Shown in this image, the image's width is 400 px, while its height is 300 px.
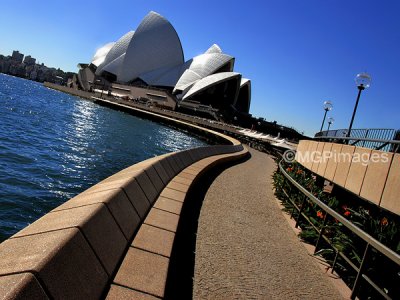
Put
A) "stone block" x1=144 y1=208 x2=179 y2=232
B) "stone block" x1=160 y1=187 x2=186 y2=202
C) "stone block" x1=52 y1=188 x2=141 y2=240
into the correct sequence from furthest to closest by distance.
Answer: "stone block" x1=160 y1=187 x2=186 y2=202, "stone block" x1=144 y1=208 x2=179 y2=232, "stone block" x1=52 y1=188 x2=141 y2=240

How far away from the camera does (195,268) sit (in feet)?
12.6

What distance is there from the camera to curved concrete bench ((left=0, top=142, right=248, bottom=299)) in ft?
6.60

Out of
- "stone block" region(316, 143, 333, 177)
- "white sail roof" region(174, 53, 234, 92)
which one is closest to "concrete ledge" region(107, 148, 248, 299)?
"stone block" region(316, 143, 333, 177)

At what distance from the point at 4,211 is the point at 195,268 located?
485cm

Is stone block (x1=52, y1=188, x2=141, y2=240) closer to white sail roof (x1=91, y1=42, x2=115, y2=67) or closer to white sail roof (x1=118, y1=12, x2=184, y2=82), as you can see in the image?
white sail roof (x1=118, y1=12, x2=184, y2=82)

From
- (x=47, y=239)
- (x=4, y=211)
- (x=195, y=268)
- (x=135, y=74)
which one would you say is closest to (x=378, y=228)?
(x=195, y=268)

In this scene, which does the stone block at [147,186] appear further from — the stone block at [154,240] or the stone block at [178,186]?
the stone block at [154,240]

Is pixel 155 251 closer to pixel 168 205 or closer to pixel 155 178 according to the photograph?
pixel 168 205

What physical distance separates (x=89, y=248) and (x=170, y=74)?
292 ft

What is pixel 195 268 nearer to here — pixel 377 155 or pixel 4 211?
pixel 377 155

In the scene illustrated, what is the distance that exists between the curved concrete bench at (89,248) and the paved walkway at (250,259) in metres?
0.56

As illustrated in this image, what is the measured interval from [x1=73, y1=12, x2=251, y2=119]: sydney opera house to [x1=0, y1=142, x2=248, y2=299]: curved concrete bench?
68262 millimetres

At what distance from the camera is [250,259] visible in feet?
14.5

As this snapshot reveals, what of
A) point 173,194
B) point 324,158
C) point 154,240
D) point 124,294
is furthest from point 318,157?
point 124,294
